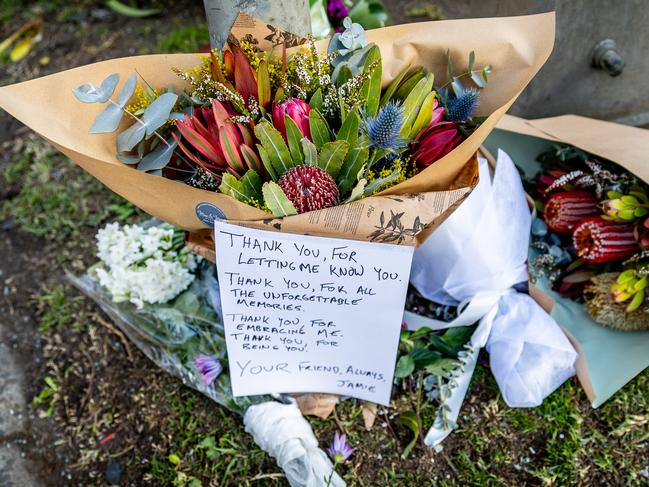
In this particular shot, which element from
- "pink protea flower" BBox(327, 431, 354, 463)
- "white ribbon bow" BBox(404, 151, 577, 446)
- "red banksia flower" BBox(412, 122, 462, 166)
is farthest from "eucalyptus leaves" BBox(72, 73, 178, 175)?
"pink protea flower" BBox(327, 431, 354, 463)

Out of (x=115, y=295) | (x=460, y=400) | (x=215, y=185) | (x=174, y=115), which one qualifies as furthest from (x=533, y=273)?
(x=115, y=295)

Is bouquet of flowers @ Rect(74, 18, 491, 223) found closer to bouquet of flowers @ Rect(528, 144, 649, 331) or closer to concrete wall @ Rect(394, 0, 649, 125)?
bouquet of flowers @ Rect(528, 144, 649, 331)

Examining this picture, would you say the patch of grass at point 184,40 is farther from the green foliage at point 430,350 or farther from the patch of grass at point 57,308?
the green foliage at point 430,350

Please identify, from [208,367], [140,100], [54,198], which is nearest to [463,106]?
[140,100]

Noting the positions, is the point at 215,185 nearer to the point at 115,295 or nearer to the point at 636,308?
the point at 115,295

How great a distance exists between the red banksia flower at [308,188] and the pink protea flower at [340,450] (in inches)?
25.0

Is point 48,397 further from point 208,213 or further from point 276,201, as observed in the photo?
point 276,201

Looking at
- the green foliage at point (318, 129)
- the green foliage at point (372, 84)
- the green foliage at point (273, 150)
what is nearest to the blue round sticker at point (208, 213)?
the green foliage at point (273, 150)

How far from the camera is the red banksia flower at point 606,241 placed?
137 centimetres

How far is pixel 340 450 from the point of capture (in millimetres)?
1380

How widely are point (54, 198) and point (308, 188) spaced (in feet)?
4.58

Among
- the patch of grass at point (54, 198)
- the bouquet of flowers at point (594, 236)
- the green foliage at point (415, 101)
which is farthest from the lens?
the patch of grass at point (54, 198)

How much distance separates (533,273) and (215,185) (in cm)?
85

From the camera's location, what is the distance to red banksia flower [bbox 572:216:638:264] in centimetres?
137
